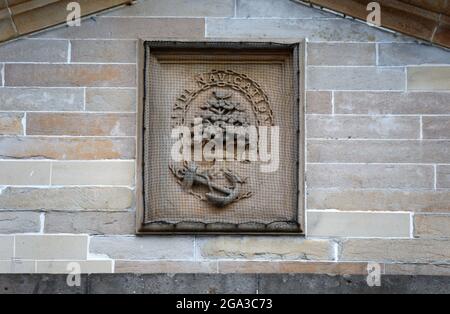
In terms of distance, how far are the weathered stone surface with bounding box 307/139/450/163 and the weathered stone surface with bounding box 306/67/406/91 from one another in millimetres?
291

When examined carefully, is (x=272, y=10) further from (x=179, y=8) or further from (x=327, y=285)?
(x=327, y=285)

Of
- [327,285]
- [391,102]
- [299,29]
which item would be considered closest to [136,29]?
[299,29]

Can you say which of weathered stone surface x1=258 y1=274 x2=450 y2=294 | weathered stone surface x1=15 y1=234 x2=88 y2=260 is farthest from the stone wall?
weathered stone surface x1=258 y1=274 x2=450 y2=294

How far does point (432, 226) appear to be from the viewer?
799 cm

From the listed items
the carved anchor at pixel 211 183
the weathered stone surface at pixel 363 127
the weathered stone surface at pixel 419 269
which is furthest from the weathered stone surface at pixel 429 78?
the carved anchor at pixel 211 183

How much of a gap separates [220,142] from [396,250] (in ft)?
3.48

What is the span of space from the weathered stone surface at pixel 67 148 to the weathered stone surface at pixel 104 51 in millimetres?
423

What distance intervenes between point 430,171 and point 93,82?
180 centimetres

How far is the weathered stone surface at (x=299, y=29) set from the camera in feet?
26.8

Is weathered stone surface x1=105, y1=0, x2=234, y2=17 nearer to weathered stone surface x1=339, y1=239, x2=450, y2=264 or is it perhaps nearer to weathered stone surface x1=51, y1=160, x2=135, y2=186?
weathered stone surface x1=51, y1=160, x2=135, y2=186

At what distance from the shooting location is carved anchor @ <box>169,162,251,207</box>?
8.05 meters

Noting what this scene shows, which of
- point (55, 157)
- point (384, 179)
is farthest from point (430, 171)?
point (55, 157)
